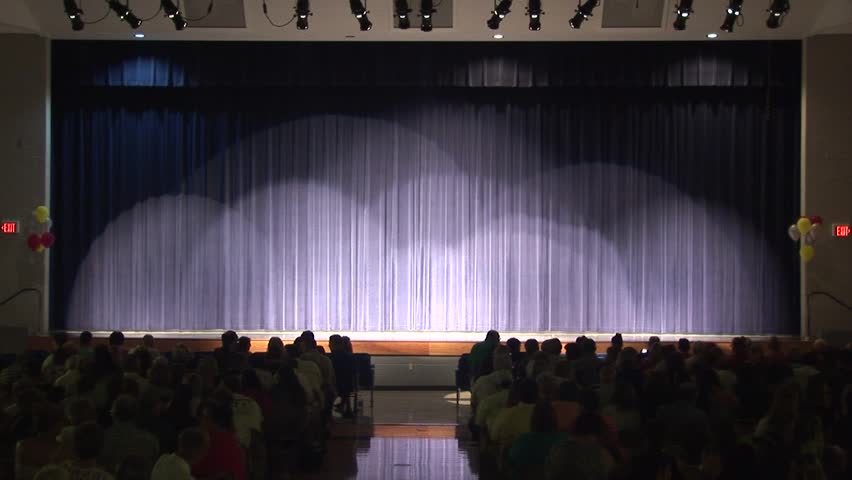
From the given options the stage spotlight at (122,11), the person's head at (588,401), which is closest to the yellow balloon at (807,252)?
the stage spotlight at (122,11)

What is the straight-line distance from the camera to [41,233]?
18.1 metres

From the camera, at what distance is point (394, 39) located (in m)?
18.3

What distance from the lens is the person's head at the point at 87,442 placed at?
6.17 metres

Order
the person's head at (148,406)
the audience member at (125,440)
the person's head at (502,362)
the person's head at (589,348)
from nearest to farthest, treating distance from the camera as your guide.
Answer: the audience member at (125,440), the person's head at (148,406), the person's head at (502,362), the person's head at (589,348)

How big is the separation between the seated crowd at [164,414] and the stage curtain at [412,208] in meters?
7.02

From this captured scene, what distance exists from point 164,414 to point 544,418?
107 inches

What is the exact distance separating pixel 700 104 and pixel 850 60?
8.14 ft

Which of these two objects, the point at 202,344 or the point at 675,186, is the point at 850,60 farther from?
the point at 202,344

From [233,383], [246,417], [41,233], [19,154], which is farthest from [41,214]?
[246,417]

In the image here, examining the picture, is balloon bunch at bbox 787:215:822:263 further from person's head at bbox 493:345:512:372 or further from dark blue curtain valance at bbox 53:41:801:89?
person's head at bbox 493:345:512:372

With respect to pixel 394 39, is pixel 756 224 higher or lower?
lower

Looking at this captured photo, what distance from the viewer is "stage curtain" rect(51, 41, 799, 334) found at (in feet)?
62.4

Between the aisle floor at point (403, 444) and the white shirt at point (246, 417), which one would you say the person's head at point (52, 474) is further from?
the aisle floor at point (403, 444)

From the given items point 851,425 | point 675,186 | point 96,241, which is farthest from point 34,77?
point 851,425
